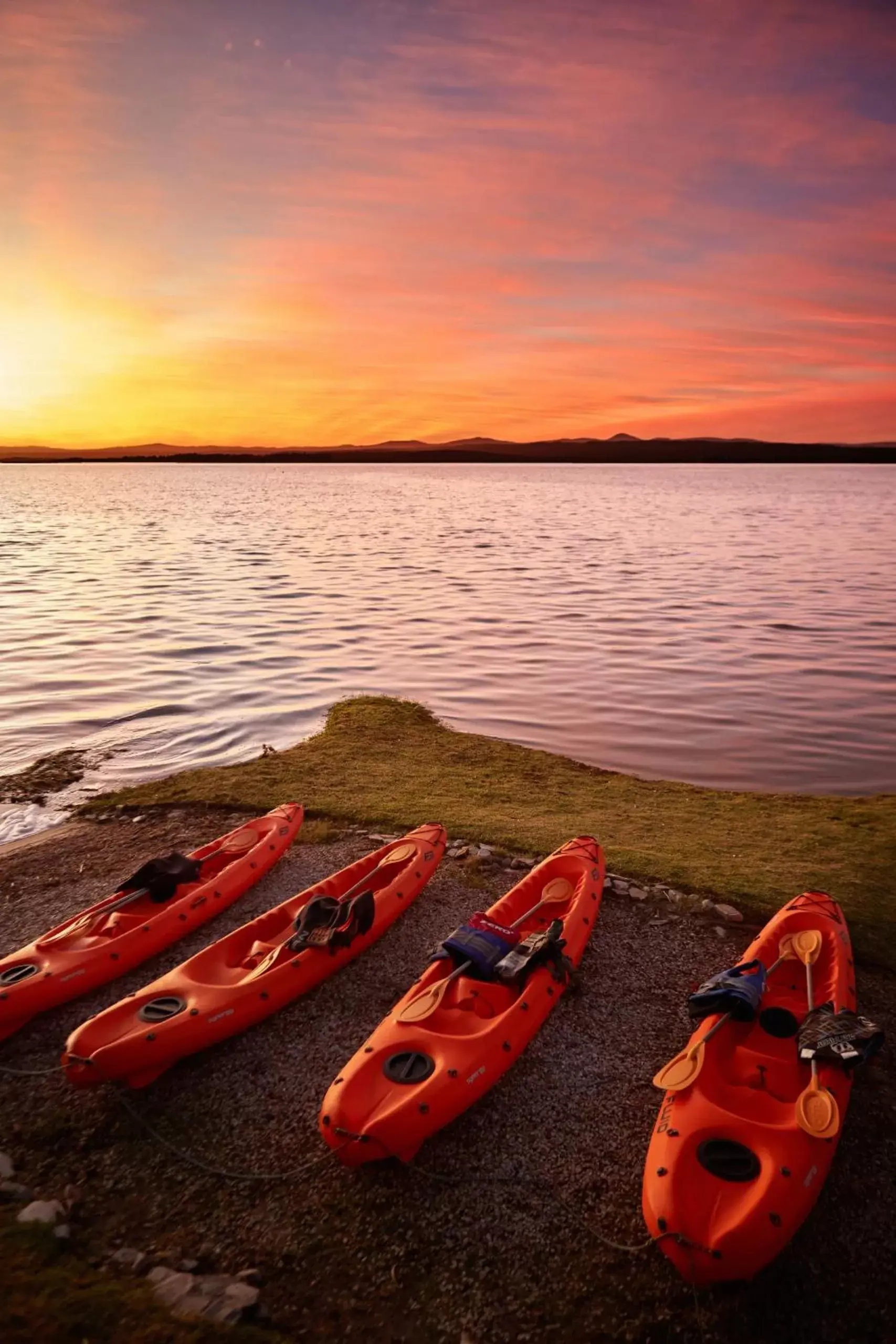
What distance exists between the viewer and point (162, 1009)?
6.54 meters

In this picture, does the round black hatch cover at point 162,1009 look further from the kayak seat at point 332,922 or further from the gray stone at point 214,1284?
the gray stone at point 214,1284

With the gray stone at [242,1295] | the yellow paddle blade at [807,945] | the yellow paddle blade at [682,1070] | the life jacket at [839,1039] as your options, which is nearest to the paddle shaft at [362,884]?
the yellow paddle blade at [682,1070]

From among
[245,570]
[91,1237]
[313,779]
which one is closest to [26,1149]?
[91,1237]

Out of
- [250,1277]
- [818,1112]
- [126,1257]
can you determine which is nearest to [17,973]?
[126,1257]

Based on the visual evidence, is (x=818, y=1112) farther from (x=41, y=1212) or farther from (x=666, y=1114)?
(x=41, y=1212)

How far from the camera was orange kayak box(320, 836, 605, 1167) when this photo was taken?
5.34m

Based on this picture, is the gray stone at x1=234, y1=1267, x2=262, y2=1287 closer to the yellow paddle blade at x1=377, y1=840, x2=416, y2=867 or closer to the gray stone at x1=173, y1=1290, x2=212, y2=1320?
the gray stone at x1=173, y1=1290, x2=212, y2=1320

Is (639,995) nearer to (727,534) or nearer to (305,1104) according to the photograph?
(305,1104)

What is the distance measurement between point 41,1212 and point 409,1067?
7.70ft

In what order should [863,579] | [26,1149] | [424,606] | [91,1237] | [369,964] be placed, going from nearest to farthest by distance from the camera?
[91,1237]
[26,1149]
[369,964]
[424,606]
[863,579]

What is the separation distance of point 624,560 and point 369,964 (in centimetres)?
3276

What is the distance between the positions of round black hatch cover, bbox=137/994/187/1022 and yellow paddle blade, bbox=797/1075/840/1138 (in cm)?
446

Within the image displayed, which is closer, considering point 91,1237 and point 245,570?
point 91,1237

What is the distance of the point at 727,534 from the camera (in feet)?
161
